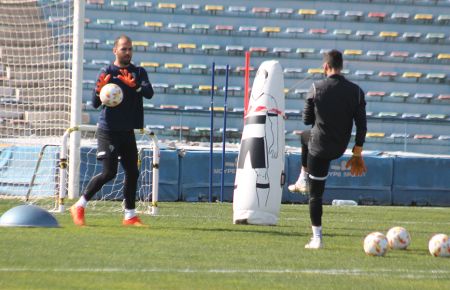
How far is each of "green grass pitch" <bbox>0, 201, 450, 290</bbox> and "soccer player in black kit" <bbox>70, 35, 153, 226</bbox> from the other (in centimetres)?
49

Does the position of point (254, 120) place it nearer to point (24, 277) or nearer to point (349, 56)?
point (24, 277)

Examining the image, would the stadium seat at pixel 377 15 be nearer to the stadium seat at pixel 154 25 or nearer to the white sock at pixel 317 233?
the stadium seat at pixel 154 25

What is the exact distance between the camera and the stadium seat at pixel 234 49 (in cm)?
2811

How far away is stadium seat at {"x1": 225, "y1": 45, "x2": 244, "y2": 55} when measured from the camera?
28108 mm

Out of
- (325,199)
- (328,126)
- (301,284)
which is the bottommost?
(325,199)

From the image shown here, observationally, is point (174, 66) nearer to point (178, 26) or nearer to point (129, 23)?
point (178, 26)

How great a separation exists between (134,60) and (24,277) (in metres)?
21.9

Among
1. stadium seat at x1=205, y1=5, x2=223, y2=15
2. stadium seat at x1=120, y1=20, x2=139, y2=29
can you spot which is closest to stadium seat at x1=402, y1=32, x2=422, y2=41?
stadium seat at x1=205, y1=5, x2=223, y2=15

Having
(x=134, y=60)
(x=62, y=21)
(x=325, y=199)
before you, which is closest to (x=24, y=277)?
(x=62, y=21)

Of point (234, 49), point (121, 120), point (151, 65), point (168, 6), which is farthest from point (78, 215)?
point (168, 6)

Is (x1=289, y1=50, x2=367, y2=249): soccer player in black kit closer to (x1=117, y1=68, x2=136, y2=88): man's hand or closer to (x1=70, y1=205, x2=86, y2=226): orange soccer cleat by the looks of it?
(x1=117, y1=68, x2=136, y2=88): man's hand

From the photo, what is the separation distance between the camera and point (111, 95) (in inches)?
392

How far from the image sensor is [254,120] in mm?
11578

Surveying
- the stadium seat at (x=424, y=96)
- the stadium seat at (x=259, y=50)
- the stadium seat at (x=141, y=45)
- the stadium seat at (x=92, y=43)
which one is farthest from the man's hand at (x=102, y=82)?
the stadium seat at (x=424, y=96)
